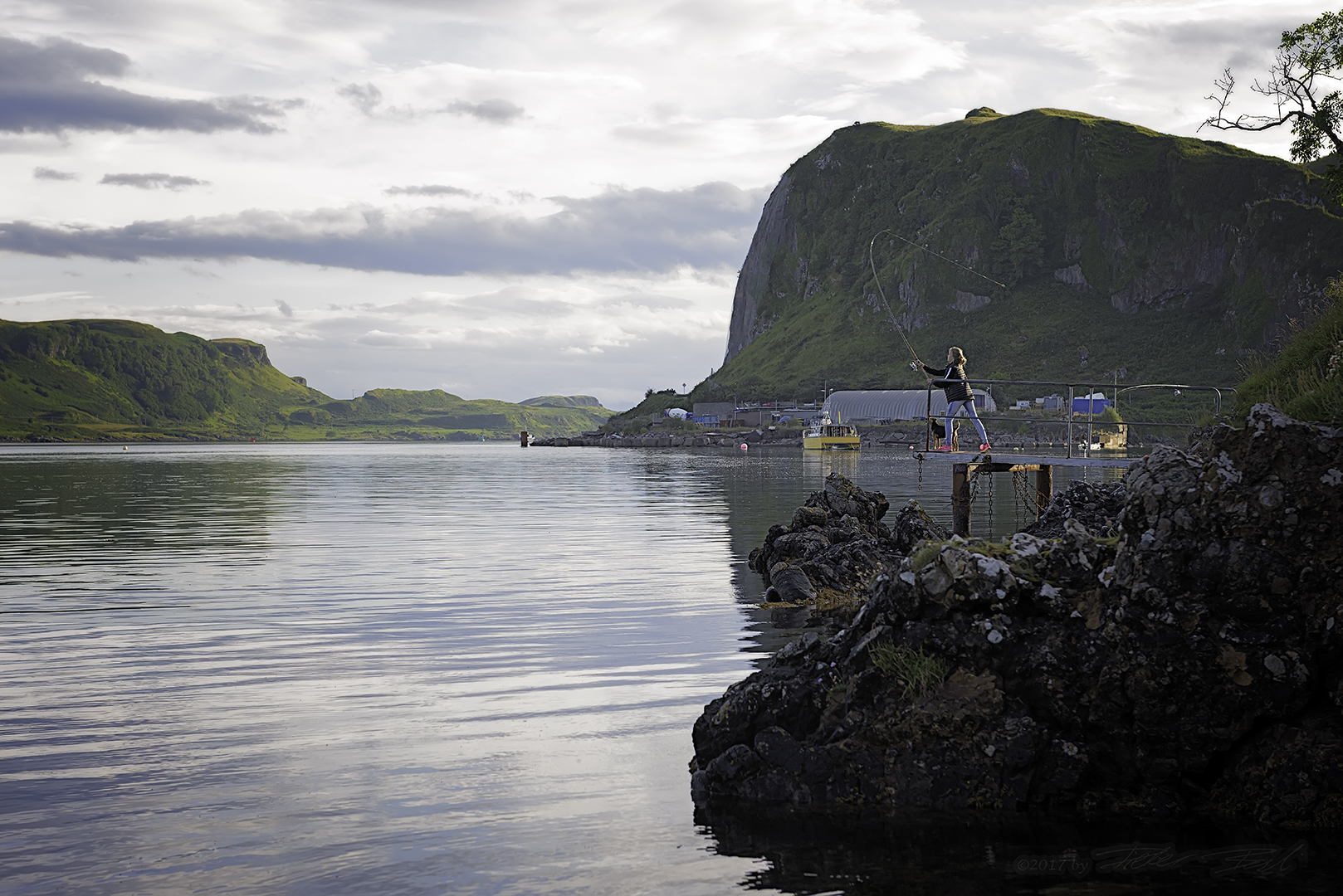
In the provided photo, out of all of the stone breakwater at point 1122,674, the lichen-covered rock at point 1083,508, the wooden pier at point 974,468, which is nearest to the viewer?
the stone breakwater at point 1122,674

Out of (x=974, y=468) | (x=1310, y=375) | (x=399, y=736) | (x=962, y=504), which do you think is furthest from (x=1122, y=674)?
(x=962, y=504)

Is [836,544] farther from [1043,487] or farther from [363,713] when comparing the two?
[363,713]

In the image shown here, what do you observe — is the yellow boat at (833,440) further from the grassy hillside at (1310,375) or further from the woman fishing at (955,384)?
the grassy hillside at (1310,375)

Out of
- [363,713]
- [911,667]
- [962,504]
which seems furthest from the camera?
[962,504]

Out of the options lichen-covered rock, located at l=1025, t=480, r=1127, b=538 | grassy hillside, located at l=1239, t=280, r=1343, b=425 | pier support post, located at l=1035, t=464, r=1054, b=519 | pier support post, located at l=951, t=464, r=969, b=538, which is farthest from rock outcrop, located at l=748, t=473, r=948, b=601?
grassy hillside, located at l=1239, t=280, r=1343, b=425

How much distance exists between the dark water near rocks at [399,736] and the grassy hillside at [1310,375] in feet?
18.0

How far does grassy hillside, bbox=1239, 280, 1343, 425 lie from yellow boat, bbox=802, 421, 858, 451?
140 m

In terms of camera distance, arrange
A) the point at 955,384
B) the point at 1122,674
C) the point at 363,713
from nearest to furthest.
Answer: the point at 1122,674 < the point at 363,713 < the point at 955,384

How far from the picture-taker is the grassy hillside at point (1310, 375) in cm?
1223

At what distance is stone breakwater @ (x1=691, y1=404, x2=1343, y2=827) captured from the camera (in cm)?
934

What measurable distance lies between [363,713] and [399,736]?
4.06 feet

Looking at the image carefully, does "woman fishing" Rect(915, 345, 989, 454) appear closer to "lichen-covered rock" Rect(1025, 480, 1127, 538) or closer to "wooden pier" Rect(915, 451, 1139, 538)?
"wooden pier" Rect(915, 451, 1139, 538)

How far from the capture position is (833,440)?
531ft

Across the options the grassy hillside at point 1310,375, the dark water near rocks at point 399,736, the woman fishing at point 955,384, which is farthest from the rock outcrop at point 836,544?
the grassy hillside at point 1310,375
